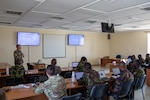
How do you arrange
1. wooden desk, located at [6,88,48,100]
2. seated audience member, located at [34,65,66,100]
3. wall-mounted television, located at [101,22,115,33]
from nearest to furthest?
1. seated audience member, located at [34,65,66,100]
2. wooden desk, located at [6,88,48,100]
3. wall-mounted television, located at [101,22,115,33]

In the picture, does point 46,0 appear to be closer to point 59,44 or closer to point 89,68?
point 89,68

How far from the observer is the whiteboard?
997 cm

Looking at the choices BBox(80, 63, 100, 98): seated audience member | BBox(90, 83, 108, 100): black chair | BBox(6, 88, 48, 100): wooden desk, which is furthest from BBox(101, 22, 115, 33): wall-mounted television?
BBox(6, 88, 48, 100): wooden desk

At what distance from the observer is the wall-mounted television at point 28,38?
9000mm

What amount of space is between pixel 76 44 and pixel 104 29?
495 centimetres

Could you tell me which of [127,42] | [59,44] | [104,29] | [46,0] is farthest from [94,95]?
[127,42]

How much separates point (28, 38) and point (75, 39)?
3292mm

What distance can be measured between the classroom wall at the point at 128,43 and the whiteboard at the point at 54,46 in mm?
4287

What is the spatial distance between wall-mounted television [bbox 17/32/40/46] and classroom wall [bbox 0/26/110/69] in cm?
23

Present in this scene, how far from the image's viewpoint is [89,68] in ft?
11.2

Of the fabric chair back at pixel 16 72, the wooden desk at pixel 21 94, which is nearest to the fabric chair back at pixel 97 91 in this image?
the wooden desk at pixel 21 94

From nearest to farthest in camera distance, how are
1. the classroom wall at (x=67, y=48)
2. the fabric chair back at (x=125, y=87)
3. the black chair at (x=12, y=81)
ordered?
1. the fabric chair back at (x=125, y=87)
2. the black chair at (x=12, y=81)
3. the classroom wall at (x=67, y=48)

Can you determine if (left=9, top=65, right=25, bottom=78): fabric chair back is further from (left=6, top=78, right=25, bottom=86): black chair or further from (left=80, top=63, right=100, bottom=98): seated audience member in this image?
(left=80, top=63, right=100, bottom=98): seated audience member

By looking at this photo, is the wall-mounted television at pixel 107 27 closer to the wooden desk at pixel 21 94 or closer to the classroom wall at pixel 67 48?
the wooden desk at pixel 21 94
